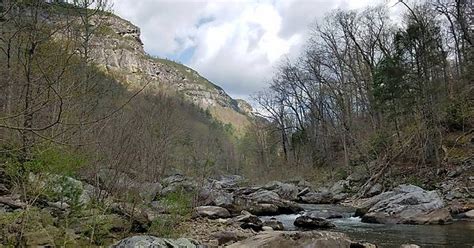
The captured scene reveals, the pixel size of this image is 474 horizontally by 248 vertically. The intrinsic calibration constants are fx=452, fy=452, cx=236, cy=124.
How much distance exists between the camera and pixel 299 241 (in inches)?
362

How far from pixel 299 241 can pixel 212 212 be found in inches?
322

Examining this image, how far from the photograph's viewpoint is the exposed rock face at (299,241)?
909 centimetres

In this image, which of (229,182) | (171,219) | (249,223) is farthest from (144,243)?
(229,182)

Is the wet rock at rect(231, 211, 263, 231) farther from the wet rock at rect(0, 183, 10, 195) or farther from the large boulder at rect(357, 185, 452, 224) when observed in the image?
the wet rock at rect(0, 183, 10, 195)

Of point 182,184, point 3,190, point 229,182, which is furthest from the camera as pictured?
point 229,182

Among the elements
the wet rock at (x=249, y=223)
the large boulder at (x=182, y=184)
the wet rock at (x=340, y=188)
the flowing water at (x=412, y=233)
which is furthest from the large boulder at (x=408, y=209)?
the wet rock at (x=340, y=188)

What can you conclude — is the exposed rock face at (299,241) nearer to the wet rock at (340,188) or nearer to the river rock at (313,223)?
the river rock at (313,223)

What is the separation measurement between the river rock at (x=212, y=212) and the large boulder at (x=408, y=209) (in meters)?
5.29

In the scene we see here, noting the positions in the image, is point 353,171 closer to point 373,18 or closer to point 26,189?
point 373,18

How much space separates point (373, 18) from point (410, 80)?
41.2 feet

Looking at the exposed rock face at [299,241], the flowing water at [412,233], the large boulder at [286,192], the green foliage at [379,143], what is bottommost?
the flowing water at [412,233]

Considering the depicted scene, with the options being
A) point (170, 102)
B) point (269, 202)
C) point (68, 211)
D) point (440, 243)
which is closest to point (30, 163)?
point (68, 211)

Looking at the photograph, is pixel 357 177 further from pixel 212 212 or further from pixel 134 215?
pixel 134 215

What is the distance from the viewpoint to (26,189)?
21.6 ft
